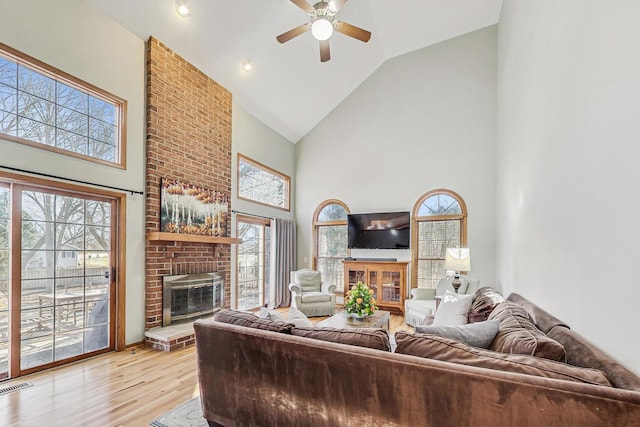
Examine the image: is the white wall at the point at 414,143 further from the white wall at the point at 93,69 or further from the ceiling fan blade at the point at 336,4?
the white wall at the point at 93,69

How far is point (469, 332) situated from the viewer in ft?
6.18

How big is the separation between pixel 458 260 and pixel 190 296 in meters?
3.90

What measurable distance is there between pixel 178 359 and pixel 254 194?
340 cm

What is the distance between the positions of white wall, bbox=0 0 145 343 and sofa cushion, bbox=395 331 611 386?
143 inches

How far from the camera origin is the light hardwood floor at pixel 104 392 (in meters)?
2.43

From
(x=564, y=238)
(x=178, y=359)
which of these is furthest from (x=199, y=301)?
(x=564, y=238)

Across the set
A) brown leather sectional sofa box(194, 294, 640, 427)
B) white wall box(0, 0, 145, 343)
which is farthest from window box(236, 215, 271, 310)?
brown leather sectional sofa box(194, 294, 640, 427)

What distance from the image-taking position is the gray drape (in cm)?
656

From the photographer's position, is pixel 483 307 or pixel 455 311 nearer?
pixel 483 307

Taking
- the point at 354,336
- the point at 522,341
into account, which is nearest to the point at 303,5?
the point at 354,336

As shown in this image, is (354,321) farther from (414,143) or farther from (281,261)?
(414,143)

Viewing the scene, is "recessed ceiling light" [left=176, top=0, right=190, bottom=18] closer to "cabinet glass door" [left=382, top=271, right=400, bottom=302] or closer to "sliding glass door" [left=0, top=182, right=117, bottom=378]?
"sliding glass door" [left=0, top=182, right=117, bottom=378]

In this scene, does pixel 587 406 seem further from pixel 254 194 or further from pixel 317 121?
pixel 317 121

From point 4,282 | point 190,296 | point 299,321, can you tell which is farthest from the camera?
point 190,296
